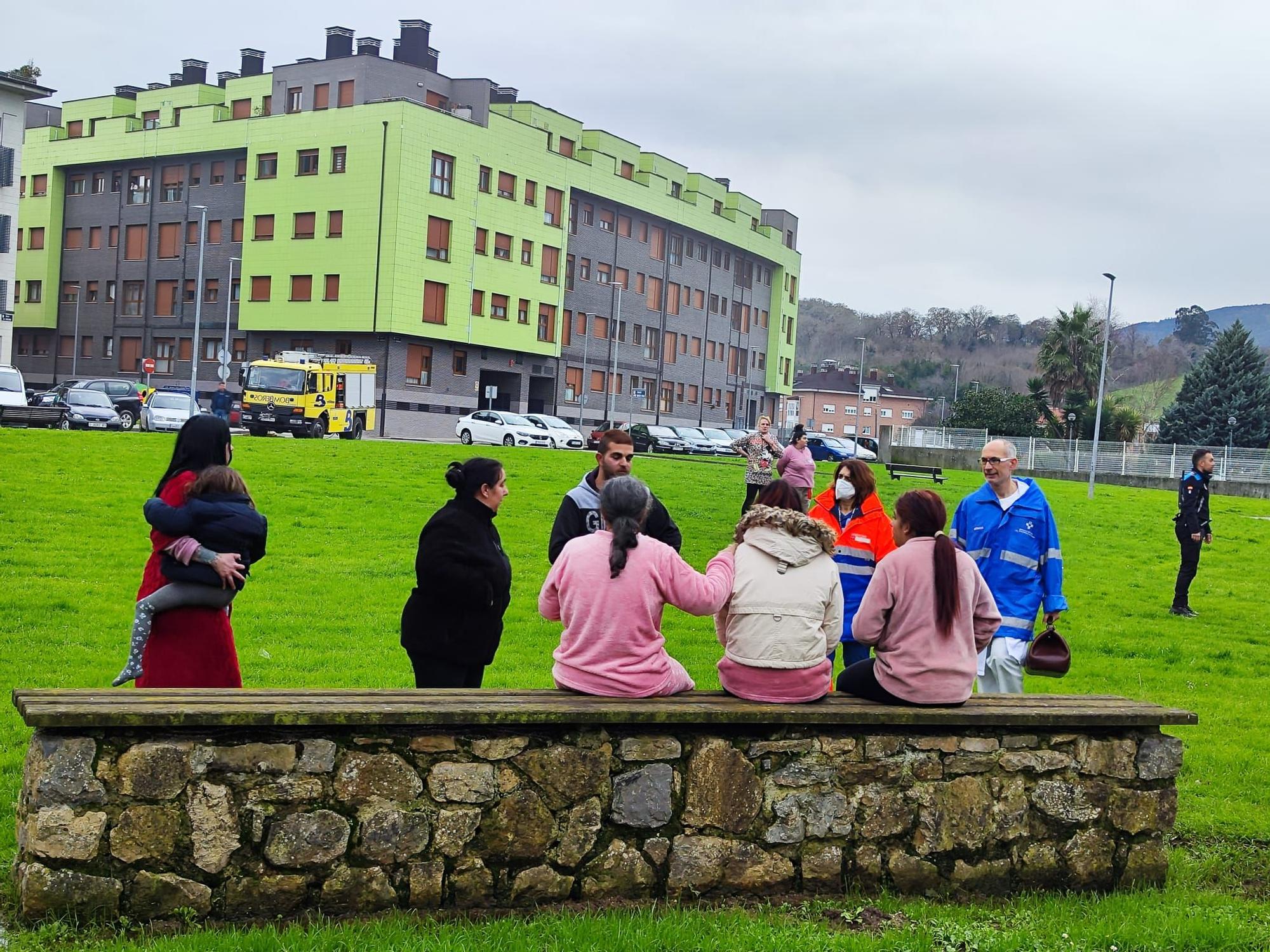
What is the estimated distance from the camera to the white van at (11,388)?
4086 cm

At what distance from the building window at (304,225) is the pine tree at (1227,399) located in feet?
153

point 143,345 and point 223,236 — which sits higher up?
point 223,236

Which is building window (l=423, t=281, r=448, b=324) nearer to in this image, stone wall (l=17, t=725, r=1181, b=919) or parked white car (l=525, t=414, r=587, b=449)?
parked white car (l=525, t=414, r=587, b=449)

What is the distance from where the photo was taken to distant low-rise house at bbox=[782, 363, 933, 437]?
496ft

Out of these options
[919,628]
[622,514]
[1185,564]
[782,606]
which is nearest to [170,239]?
[1185,564]

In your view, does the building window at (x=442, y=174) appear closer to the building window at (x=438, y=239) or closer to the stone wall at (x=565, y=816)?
the building window at (x=438, y=239)

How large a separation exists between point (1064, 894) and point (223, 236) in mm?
70380

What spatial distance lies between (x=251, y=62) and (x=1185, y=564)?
7178 centimetres

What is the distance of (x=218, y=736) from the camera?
525 centimetres

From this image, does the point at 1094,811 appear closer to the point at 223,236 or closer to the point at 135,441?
the point at 135,441

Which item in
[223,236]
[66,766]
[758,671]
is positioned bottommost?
[66,766]

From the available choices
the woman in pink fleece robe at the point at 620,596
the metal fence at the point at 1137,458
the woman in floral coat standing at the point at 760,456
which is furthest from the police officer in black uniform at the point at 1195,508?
the metal fence at the point at 1137,458

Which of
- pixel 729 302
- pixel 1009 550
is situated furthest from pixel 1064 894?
pixel 729 302

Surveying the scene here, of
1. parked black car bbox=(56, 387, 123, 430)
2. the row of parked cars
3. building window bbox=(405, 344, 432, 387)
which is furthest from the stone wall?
building window bbox=(405, 344, 432, 387)
